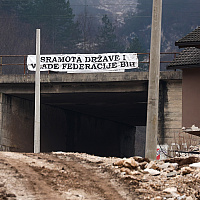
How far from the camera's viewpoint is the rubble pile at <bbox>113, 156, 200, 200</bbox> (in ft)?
48.2

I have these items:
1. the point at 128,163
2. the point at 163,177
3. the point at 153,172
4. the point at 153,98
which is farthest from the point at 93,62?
the point at 163,177

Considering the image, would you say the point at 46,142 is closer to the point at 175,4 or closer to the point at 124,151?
the point at 124,151

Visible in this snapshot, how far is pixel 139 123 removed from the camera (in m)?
57.9

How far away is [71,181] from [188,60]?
15.1 metres

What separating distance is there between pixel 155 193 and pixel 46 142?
2738 centimetres

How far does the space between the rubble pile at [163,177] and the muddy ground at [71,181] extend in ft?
0.08

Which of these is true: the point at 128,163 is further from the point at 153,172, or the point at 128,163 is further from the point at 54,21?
the point at 54,21

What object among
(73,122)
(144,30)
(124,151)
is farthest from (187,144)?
(144,30)

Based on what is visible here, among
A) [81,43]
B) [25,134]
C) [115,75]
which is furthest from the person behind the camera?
[81,43]

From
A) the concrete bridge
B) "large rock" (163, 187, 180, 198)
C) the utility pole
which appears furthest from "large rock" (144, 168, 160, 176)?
the concrete bridge

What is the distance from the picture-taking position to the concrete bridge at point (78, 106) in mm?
34094

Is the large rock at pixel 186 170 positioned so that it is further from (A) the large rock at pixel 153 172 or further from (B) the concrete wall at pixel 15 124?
(B) the concrete wall at pixel 15 124

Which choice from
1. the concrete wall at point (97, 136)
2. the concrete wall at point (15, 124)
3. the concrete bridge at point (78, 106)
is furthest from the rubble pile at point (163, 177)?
the concrete wall at point (97, 136)

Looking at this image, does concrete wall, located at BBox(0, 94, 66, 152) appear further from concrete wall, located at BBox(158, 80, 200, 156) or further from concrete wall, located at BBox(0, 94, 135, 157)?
concrete wall, located at BBox(158, 80, 200, 156)
